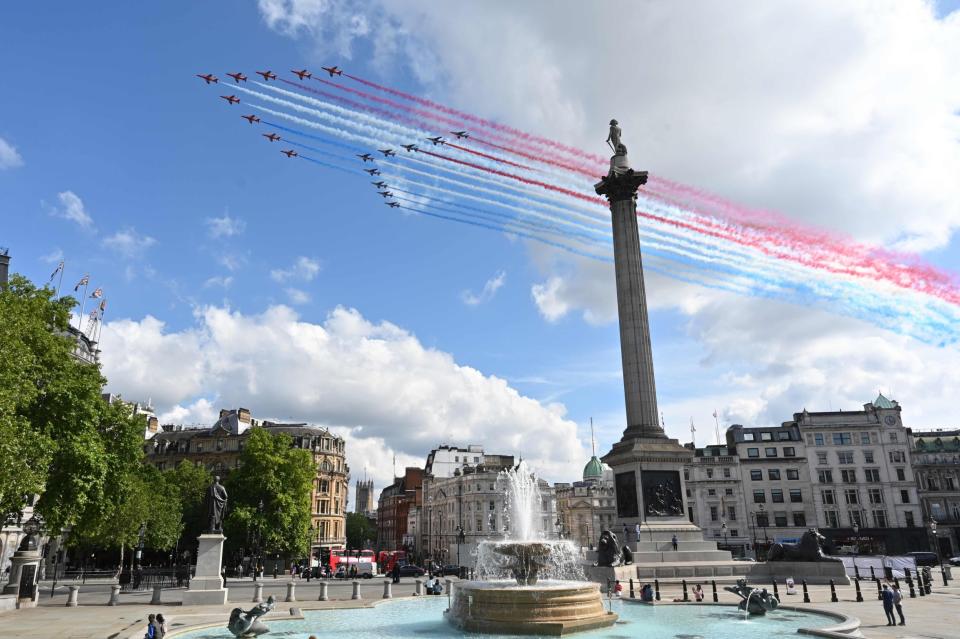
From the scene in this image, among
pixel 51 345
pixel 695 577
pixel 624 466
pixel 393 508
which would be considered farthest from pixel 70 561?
pixel 393 508

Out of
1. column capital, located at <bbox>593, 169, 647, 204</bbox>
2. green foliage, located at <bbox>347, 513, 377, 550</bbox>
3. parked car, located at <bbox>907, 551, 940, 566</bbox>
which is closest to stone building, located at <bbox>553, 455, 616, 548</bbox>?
green foliage, located at <bbox>347, 513, 377, 550</bbox>

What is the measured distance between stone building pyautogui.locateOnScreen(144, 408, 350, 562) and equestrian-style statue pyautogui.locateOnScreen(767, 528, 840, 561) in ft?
195

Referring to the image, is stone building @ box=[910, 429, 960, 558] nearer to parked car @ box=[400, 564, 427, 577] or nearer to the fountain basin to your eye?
parked car @ box=[400, 564, 427, 577]

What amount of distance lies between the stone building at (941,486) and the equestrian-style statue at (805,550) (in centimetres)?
5302

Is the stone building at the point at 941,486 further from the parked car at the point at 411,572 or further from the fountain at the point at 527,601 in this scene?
the fountain at the point at 527,601

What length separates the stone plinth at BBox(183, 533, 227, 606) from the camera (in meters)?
26.3

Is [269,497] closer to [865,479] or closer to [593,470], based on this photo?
[865,479]

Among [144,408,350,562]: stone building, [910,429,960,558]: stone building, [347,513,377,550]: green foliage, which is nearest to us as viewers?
[910,429,960,558]: stone building

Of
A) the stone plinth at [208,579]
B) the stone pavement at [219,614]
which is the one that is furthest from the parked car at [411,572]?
the stone plinth at [208,579]

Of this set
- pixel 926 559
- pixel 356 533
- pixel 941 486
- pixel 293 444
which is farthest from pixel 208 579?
pixel 356 533

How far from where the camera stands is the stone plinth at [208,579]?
86.3 feet

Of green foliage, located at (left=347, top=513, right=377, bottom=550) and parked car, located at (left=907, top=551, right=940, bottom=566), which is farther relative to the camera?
green foliage, located at (left=347, top=513, right=377, bottom=550)

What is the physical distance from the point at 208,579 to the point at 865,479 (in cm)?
7694

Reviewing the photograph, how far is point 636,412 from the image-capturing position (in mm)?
42844
